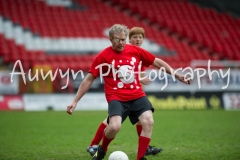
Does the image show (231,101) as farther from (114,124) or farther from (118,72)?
(114,124)

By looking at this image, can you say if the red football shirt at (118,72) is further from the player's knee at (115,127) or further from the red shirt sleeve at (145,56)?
the player's knee at (115,127)

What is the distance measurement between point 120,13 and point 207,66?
855cm

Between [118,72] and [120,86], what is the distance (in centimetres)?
23

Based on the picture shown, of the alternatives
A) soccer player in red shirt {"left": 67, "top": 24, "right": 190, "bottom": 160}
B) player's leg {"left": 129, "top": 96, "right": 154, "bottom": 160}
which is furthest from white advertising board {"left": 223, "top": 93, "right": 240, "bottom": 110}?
player's leg {"left": 129, "top": 96, "right": 154, "bottom": 160}

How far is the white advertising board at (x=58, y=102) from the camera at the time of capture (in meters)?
17.7

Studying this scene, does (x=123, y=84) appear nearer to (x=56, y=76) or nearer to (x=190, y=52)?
(x=56, y=76)

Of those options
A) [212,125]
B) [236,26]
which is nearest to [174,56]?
[236,26]

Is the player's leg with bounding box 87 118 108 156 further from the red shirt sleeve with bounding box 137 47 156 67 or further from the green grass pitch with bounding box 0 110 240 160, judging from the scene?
the red shirt sleeve with bounding box 137 47 156 67

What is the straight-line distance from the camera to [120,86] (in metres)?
6.80

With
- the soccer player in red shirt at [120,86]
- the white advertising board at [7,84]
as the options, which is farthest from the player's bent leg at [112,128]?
the white advertising board at [7,84]

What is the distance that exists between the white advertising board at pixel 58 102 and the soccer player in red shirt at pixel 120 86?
1117 centimetres

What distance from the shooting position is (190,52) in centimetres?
2406

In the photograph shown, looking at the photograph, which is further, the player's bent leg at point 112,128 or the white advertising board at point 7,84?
the white advertising board at point 7,84

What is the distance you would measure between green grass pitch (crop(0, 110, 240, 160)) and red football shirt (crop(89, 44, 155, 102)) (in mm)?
1331
